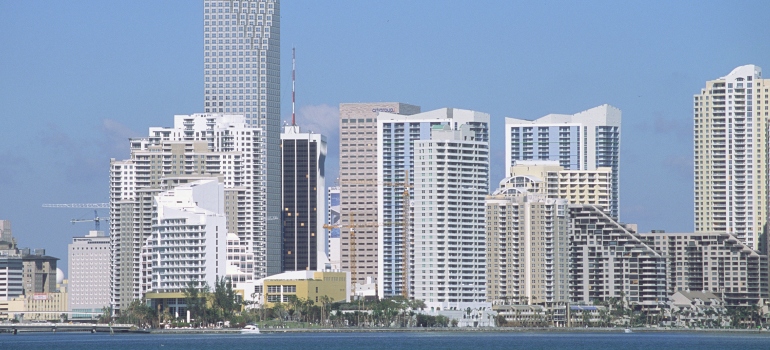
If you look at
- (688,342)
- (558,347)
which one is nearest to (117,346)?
(558,347)

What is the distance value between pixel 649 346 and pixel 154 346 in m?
50.9

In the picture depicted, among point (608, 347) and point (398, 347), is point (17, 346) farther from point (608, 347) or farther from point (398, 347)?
point (608, 347)

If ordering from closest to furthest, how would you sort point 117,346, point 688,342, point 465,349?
point 465,349, point 117,346, point 688,342

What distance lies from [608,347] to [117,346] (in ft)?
165

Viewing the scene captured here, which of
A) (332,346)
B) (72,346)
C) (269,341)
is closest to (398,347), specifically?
(332,346)

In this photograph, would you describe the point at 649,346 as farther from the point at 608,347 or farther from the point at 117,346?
the point at 117,346

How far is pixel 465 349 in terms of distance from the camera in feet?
548

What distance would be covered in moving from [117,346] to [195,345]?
908cm

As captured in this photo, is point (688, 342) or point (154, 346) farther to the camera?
point (688, 342)

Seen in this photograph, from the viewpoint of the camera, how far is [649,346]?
7052 inches

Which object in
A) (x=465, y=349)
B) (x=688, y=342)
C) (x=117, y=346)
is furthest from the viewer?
(x=688, y=342)

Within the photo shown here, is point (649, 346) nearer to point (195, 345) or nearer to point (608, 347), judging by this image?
point (608, 347)

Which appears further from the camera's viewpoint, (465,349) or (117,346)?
(117,346)

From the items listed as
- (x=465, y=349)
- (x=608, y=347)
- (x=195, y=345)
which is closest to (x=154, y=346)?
(x=195, y=345)
